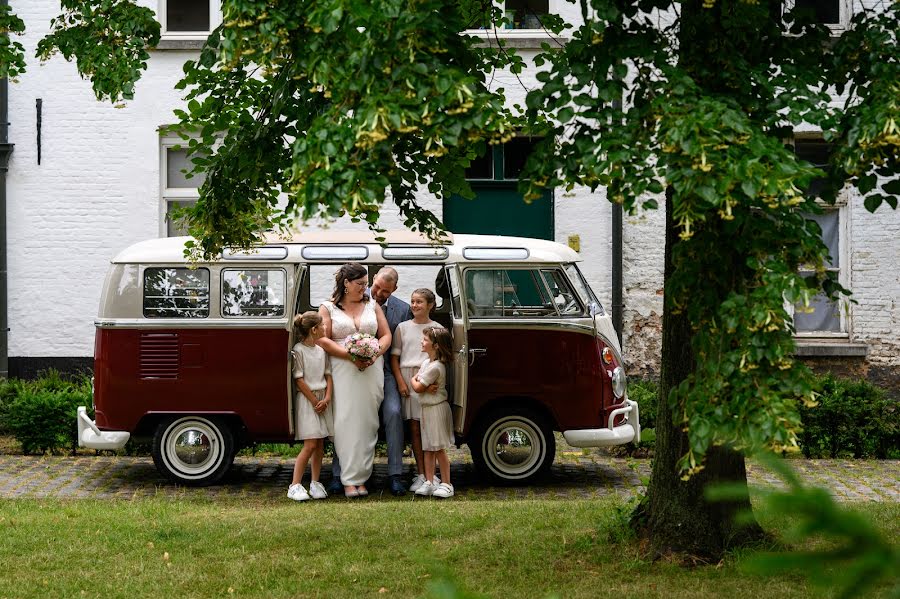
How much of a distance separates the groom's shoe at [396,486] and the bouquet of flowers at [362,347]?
1.20 metres

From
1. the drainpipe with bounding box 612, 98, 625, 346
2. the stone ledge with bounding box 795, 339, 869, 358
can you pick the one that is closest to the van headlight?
the drainpipe with bounding box 612, 98, 625, 346

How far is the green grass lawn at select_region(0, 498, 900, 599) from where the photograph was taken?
20.4 ft

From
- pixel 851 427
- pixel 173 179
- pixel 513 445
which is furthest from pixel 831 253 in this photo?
pixel 173 179

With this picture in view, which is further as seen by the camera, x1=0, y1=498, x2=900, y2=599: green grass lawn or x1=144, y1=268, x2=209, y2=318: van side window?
x1=144, y1=268, x2=209, y2=318: van side window

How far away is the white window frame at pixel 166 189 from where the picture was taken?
48.4 feet

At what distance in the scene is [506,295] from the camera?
10.5 m

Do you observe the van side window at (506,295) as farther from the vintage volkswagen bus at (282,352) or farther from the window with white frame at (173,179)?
the window with white frame at (173,179)

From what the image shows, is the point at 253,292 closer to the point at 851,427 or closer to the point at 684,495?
the point at 684,495

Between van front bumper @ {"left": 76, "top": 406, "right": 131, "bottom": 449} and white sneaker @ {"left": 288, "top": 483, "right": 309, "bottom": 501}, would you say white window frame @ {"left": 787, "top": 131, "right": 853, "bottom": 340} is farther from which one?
van front bumper @ {"left": 76, "top": 406, "right": 131, "bottom": 449}

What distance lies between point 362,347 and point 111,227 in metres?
6.33

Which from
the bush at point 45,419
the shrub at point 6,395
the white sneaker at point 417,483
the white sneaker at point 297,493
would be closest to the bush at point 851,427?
the white sneaker at point 417,483

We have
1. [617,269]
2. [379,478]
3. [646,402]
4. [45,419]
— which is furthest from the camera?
[617,269]

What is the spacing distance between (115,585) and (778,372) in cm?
388

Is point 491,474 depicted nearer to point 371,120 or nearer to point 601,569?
point 601,569
